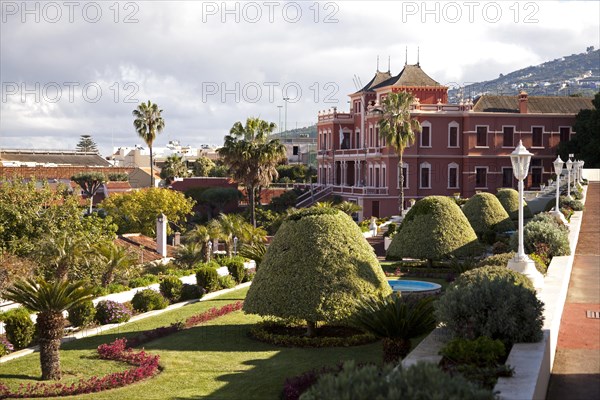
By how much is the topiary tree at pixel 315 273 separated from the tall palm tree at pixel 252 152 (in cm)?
3602

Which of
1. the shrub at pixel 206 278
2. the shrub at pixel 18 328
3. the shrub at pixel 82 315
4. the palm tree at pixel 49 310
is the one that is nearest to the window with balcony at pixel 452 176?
the shrub at pixel 206 278

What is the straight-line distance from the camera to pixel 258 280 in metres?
19.1

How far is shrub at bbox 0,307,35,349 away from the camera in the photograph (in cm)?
1984

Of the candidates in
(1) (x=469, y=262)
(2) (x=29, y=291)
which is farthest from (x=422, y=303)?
(1) (x=469, y=262)

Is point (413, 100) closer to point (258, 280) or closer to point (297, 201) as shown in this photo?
point (297, 201)

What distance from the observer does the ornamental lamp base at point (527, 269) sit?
16281 millimetres

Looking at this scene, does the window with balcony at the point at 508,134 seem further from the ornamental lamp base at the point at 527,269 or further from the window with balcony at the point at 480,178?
the ornamental lamp base at the point at 527,269

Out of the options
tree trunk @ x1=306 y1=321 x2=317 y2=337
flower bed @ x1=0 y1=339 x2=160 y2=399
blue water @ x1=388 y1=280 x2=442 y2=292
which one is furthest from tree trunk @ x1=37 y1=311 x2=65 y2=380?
blue water @ x1=388 y1=280 x2=442 y2=292

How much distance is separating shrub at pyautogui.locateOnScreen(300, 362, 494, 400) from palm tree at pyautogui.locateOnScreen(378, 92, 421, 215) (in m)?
52.1

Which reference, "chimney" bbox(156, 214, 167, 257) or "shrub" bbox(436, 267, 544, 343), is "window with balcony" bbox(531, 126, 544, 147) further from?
"shrub" bbox(436, 267, 544, 343)

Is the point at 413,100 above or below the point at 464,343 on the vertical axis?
above

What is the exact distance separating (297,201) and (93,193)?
18243mm

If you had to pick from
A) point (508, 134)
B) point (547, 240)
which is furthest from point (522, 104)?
point (547, 240)

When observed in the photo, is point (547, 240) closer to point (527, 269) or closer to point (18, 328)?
point (527, 269)
